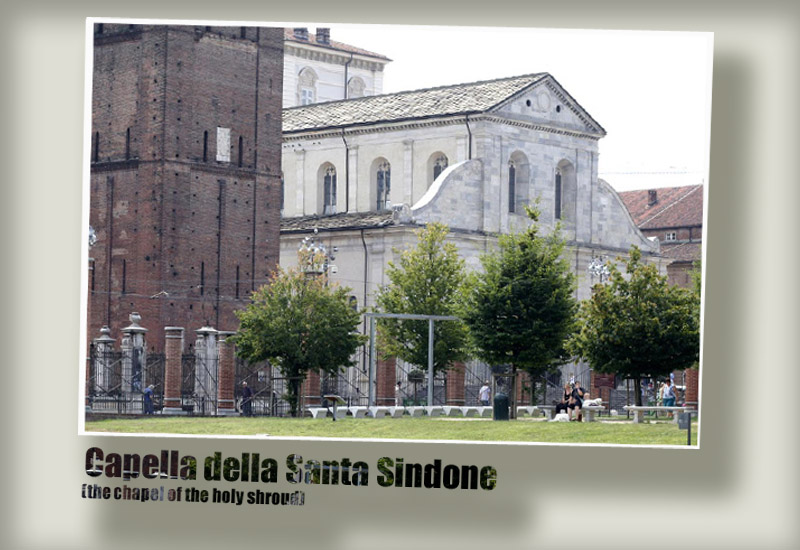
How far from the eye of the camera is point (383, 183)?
6412 cm

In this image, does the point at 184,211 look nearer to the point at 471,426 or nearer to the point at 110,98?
the point at 110,98

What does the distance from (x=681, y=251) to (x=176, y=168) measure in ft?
85.5

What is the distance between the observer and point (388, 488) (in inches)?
988

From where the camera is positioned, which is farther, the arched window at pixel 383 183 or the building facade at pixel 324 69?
the building facade at pixel 324 69

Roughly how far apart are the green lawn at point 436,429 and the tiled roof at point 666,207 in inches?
1928

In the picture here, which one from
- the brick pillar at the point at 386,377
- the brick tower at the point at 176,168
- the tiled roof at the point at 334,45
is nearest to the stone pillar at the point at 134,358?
the brick tower at the point at 176,168

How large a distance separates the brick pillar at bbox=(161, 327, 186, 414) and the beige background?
17.7 metres

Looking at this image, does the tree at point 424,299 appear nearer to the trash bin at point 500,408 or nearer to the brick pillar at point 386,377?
the brick pillar at point 386,377

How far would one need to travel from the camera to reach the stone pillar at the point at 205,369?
44.5 metres

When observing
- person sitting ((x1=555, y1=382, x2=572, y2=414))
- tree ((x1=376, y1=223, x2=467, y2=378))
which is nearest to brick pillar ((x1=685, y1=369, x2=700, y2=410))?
person sitting ((x1=555, y1=382, x2=572, y2=414))

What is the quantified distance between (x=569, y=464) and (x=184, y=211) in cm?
3032
